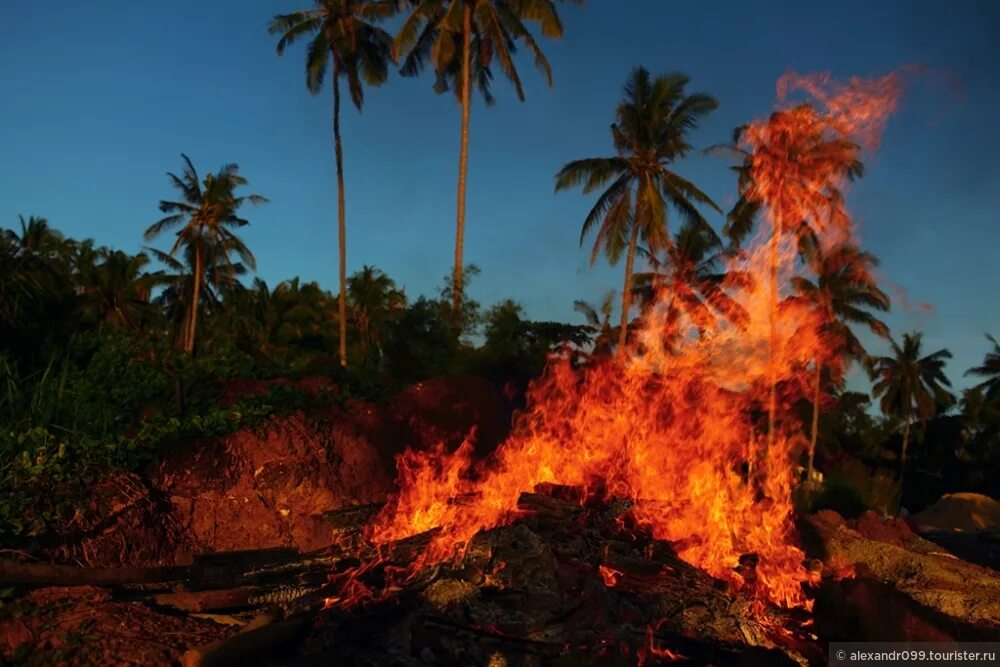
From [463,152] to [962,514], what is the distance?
2587 centimetres

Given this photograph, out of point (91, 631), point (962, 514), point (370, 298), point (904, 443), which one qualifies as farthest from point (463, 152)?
point (904, 443)

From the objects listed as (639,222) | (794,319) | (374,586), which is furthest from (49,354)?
(639,222)

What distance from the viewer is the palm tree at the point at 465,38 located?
24.6m

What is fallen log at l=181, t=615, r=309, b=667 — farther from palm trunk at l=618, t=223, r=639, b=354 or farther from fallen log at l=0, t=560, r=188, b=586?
palm trunk at l=618, t=223, r=639, b=354

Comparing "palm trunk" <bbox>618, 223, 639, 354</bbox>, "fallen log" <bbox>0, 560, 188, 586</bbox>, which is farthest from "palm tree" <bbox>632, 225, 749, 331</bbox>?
"fallen log" <bbox>0, 560, 188, 586</bbox>

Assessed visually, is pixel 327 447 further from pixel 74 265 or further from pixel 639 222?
pixel 74 265

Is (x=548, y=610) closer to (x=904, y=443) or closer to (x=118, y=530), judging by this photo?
(x=118, y=530)

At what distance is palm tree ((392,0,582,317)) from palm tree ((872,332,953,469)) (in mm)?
31968

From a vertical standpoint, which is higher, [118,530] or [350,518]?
[350,518]

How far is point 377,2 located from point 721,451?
21029 millimetres

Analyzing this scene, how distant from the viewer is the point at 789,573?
750 centimetres

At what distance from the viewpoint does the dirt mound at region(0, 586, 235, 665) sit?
511 cm

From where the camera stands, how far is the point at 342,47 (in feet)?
82.7

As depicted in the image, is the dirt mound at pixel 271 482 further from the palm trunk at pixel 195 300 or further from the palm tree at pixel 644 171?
the palm trunk at pixel 195 300
